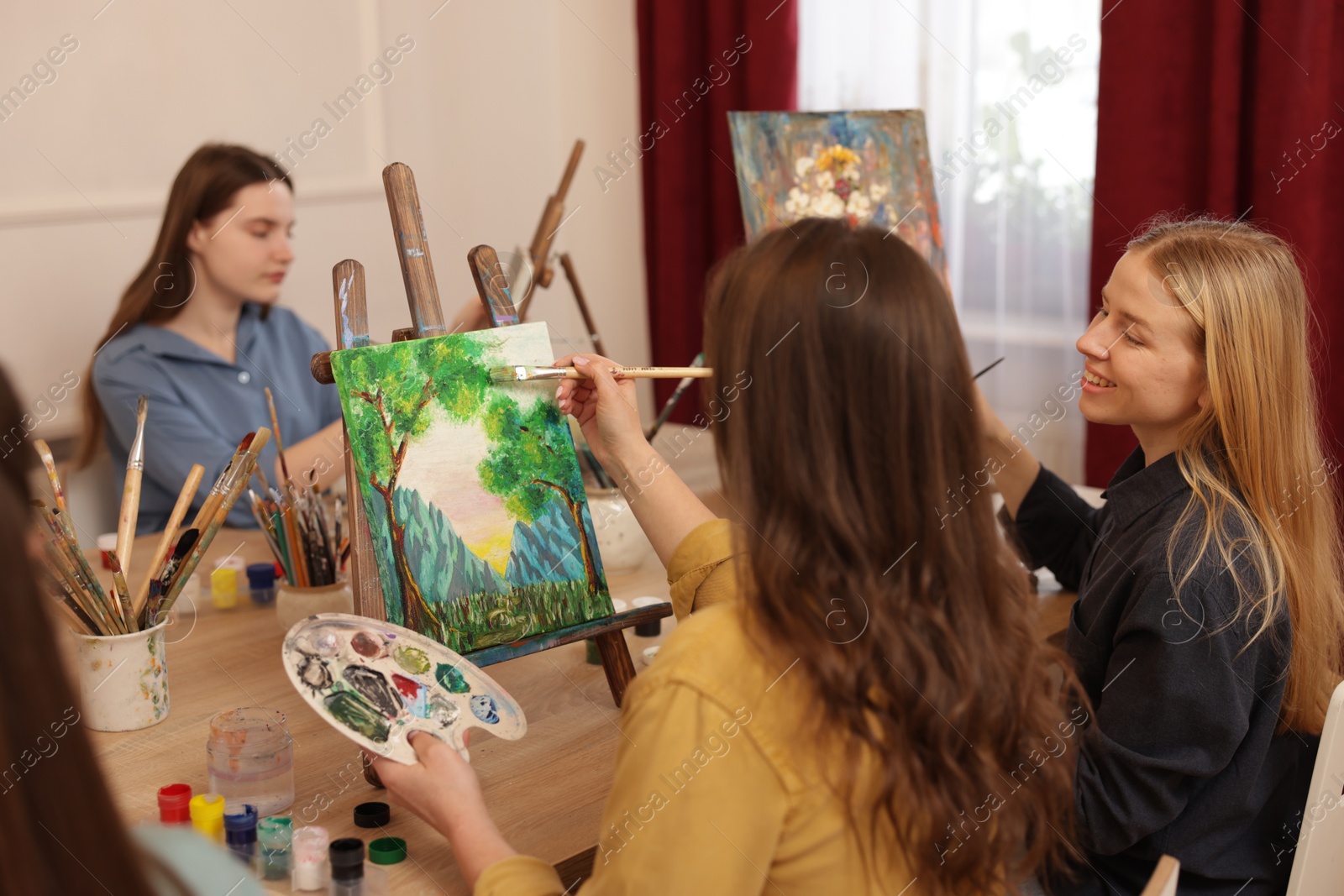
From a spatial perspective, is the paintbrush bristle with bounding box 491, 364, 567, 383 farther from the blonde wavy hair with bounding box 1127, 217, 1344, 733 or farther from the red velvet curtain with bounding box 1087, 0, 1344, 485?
the red velvet curtain with bounding box 1087, 0, 1344, 485

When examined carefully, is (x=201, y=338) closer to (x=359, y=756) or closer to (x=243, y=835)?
(x=359, y=756)

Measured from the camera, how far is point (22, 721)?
0.49 meters

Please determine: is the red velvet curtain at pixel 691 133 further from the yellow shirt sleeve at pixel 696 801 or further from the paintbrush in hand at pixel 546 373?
the yellow shirt sleeve at pixel 696 801

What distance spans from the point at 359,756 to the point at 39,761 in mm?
708

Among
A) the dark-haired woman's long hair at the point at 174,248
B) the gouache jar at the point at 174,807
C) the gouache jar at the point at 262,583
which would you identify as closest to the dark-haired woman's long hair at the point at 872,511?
the gouache jar at the point at 174,807

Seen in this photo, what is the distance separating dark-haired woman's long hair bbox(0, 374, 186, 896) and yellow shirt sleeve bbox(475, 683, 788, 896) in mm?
310

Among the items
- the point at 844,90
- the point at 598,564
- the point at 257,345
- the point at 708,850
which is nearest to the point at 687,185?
the point at 844,90

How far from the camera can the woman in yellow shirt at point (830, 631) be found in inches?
A: 29.3

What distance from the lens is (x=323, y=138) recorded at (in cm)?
291

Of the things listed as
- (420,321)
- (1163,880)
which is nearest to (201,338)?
(420,321)

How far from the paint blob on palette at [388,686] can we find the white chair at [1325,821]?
0.71 meters

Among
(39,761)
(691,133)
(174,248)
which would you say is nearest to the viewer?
(39,761)

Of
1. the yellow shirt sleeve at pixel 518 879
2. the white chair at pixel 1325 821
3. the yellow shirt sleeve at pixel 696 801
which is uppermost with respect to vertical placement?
the yellow shirt sleeve at pixel 696 801

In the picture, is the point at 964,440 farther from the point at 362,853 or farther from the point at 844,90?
the point at 844,90
